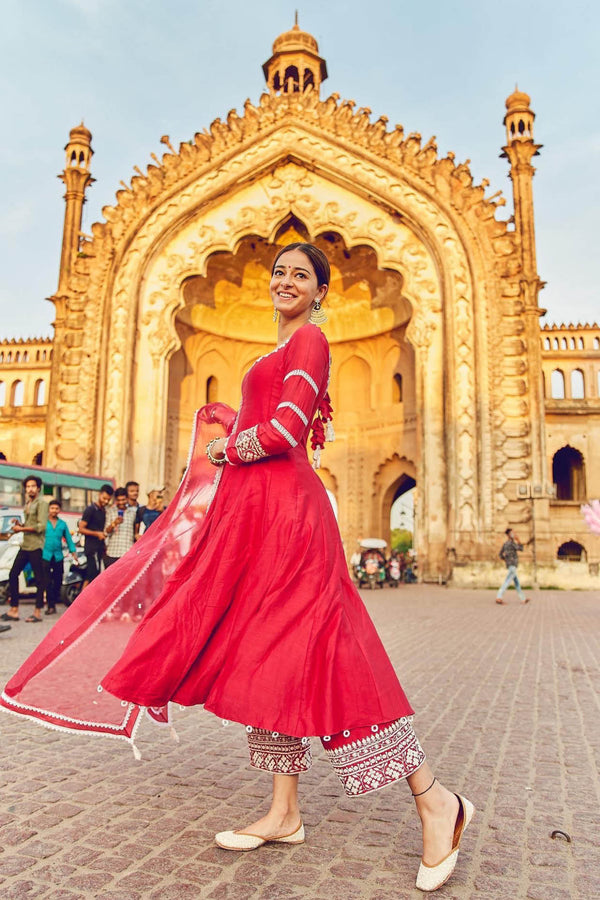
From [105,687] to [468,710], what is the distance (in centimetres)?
321

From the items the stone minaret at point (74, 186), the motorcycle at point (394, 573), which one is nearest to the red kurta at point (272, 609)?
the motorcycle at point (394, 573)

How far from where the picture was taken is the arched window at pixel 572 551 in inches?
1006

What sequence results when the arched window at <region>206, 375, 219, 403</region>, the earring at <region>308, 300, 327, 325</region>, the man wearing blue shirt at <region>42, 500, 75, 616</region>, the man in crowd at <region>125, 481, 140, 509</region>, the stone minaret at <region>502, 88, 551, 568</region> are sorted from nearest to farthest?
1. the earring at <region>308, 300, 327, 325</region>
2. the man in crowd at <region>125, 481, 140, 509</region>
3. the man wearing blue shirt at <region>42, 500, 75, 616</region>
4. the stone minaret at <region>502, 88, 551, 568</region>
5. the arched window at <region>206, 375, 219, 403</region>

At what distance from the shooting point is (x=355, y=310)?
23.5m

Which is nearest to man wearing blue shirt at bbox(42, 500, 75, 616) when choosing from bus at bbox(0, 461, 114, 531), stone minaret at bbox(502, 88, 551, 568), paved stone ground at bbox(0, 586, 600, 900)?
bus at bbox(0, 461, 114, 531)

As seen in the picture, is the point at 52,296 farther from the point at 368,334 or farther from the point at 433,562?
the point at 433,562

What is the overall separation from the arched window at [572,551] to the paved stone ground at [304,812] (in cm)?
2181

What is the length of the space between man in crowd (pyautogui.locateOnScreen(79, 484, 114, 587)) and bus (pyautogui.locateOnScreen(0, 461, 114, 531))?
310 centimetres

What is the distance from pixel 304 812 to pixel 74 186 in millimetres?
23831

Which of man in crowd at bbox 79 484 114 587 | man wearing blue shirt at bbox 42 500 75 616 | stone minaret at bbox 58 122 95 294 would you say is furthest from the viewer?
stone minaret at bbox 58 122 95 294

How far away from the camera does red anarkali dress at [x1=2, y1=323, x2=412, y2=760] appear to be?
86.0 inches

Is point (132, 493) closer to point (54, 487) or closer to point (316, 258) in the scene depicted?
point (54, 487)

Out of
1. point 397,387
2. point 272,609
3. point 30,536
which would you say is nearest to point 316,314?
point 272,609

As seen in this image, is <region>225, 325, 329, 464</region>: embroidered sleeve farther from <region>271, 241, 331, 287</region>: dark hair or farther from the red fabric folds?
the red fabric folds
